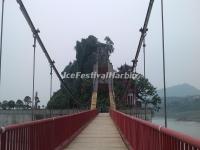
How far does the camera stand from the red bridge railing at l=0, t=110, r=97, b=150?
625 centimetres

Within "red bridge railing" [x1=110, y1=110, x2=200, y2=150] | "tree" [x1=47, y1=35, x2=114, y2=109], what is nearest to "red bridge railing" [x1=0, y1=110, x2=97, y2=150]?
"red bridge railing" [x1=110, y1=110, x2=200, y2=150]

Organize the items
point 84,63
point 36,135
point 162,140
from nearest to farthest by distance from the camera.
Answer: point 162,140 → point 36,135 → point 84,63

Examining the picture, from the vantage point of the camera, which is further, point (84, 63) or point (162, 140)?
point (84, 63)

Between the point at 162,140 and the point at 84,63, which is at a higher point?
the point at 84,63

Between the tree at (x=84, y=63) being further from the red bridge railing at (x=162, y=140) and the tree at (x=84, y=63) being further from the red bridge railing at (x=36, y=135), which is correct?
the red bridge railing at (x=162, y=140)

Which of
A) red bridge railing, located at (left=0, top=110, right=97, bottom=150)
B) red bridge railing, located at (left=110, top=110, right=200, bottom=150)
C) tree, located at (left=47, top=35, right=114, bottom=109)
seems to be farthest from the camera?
tree, located at (left=47, top=35, right=114, bottom=109)

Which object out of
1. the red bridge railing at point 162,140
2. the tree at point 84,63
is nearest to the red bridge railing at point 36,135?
the red bridge railing at point 162,140

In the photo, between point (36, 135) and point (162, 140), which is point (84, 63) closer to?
point (36, 135)

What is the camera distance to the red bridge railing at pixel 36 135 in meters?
6.25

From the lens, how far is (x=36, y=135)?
8.30 m

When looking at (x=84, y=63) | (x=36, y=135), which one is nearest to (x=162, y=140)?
(x=36, y=135)

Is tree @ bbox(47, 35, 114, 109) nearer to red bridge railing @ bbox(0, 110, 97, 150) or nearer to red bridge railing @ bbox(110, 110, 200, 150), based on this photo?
red bridge railing @ bbox(0, 110, 97, 150)

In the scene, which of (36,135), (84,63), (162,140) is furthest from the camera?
(84,63)

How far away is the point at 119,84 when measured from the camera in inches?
2758
